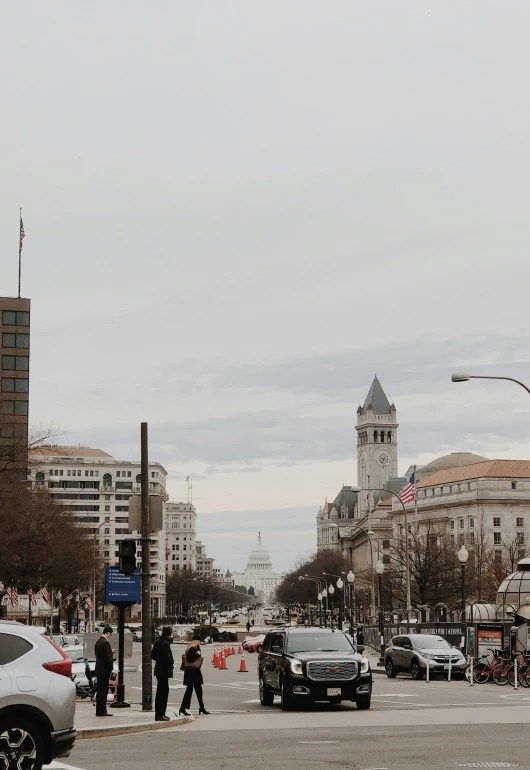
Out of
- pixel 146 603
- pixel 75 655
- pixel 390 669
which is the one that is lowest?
pixel 390 669

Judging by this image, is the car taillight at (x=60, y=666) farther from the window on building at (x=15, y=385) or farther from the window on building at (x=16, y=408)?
the window on building at (x=15, y=385)

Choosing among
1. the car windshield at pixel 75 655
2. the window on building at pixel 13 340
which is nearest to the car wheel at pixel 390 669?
the car windshield at pixel 75 655

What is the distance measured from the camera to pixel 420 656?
4169 centimetres

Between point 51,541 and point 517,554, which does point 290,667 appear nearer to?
point 51,541

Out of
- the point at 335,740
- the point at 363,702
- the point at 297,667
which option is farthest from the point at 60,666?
the point at 363,702

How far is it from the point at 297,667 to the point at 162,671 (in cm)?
A: 338

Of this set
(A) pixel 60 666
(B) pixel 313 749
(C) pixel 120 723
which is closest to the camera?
(A) pixel 60 666

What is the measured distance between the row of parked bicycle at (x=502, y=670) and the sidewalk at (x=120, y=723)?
16431 millimetres

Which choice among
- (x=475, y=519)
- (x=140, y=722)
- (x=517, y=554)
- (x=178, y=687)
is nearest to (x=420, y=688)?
(x=178, y=687)

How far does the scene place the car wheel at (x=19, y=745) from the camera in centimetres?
1319

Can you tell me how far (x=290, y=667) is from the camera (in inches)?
1019

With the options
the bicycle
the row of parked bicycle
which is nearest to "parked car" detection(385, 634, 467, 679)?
the row of parked bicycle

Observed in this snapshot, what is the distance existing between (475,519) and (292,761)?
157521 millimetres

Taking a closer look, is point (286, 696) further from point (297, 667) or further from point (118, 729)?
point (118, 729)
